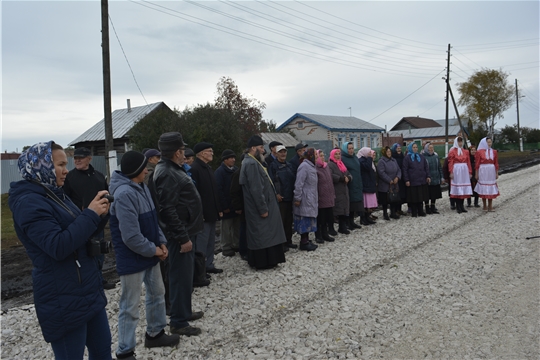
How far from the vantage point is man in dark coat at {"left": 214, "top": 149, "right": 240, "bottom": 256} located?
7973mm

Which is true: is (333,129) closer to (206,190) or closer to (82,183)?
(206,190)

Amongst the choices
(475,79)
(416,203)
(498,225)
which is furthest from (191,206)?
(475,79)

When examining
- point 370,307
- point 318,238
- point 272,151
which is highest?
point 272,151

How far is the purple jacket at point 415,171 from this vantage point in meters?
11.3

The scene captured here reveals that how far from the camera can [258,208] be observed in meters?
6.76

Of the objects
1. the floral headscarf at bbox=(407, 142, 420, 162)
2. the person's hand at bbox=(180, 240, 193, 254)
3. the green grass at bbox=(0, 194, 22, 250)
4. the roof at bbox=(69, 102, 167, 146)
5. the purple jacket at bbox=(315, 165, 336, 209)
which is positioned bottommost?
the green grass at bbox=(0, 194, 22, 250)

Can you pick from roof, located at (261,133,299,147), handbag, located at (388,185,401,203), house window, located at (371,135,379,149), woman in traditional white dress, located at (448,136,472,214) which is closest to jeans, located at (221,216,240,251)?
handbag, located at (388,185,401,203)

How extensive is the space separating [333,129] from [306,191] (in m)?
39.2

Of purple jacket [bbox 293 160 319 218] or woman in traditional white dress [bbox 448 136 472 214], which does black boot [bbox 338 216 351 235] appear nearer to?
purple jacket [bbox 293 160 319 218]

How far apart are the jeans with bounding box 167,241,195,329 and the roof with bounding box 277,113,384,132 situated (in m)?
42.8

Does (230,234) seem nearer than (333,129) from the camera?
Yes

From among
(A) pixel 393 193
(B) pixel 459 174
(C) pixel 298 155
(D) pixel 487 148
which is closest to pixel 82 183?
(C) pixel 298 155

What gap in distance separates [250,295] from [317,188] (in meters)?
3.43

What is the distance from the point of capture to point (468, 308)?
4.87 meters
